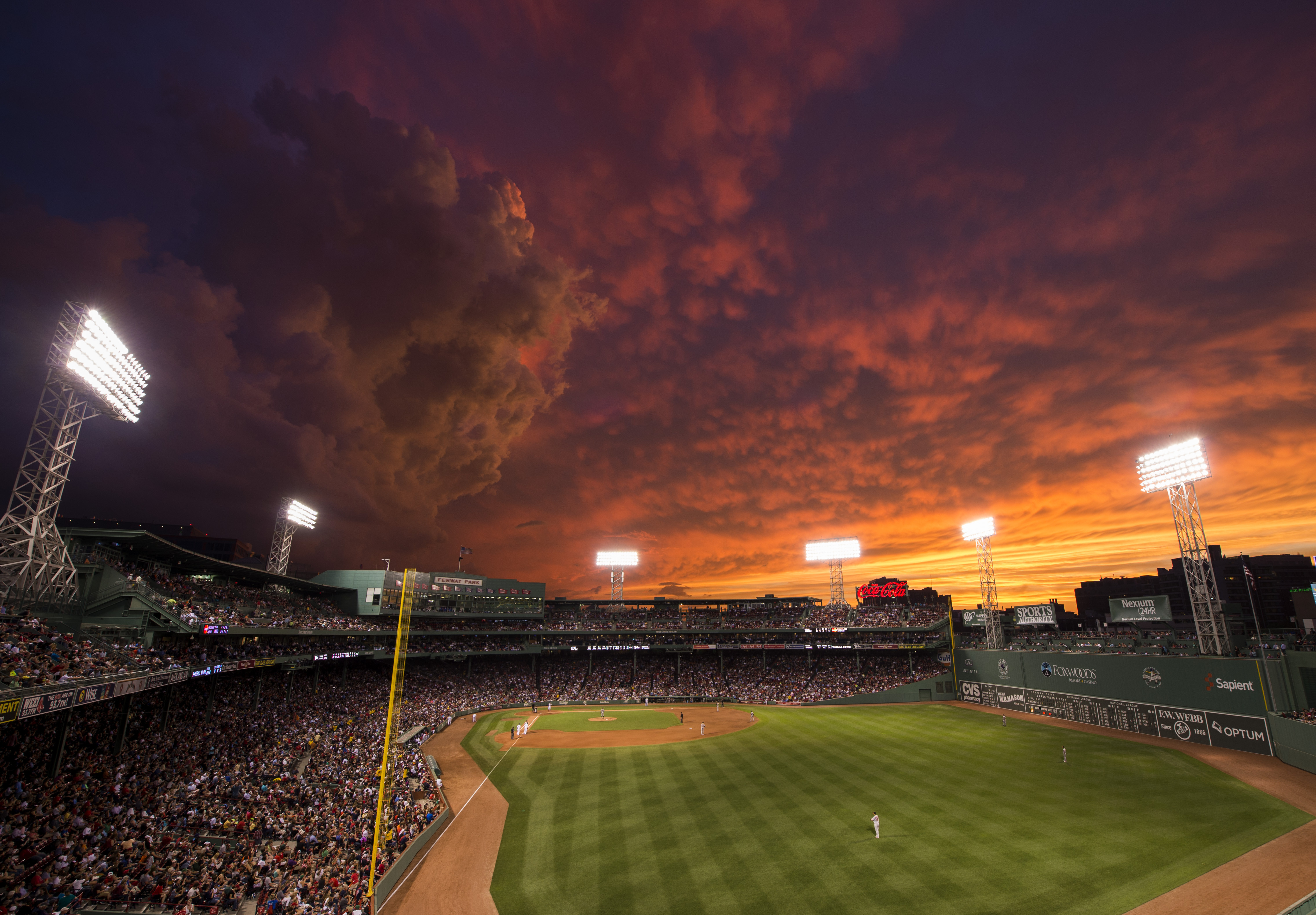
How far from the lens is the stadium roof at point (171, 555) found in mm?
31516

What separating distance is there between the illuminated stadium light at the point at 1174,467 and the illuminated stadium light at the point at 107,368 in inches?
Result: 2630

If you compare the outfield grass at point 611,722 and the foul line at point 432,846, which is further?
the outfield grass at point 611,722

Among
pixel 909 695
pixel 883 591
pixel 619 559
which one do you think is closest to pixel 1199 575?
pixel 909 695

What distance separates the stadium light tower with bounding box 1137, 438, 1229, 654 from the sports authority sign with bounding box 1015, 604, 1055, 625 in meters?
17.1

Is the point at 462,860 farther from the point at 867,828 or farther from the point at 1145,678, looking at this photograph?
the point at 1145,678

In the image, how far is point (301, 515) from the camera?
2363 inches

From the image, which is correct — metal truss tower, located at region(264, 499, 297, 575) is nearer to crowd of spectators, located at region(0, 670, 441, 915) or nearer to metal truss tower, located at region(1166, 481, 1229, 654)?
crowd of spectators, located at region(0, 670, 441, 915)

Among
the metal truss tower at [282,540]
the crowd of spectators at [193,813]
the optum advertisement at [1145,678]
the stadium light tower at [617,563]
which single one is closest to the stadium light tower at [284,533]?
the metal truss tower at [282,540]

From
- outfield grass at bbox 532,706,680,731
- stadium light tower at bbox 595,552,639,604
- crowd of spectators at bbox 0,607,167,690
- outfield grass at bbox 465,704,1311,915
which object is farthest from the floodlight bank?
crowd of spectators at bbox 0,607,167,690

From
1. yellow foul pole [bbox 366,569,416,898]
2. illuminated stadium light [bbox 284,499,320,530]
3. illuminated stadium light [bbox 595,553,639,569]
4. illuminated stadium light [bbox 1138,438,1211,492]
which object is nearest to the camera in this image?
yellow foul pole [bbox 366,569,416,898]

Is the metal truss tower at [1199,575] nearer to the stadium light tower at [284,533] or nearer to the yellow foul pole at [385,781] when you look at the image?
the yellow foul pole at [385,781]

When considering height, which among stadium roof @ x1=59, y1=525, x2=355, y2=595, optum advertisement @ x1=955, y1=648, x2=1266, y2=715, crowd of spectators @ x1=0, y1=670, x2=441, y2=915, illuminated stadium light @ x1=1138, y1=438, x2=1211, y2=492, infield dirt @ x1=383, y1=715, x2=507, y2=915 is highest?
illuminated stadium light @ x1=1138, y1=438, x2=1211, y2=492

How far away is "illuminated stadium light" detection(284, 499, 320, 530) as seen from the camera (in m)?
58.2

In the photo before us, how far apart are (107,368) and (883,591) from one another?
81.7 meters
